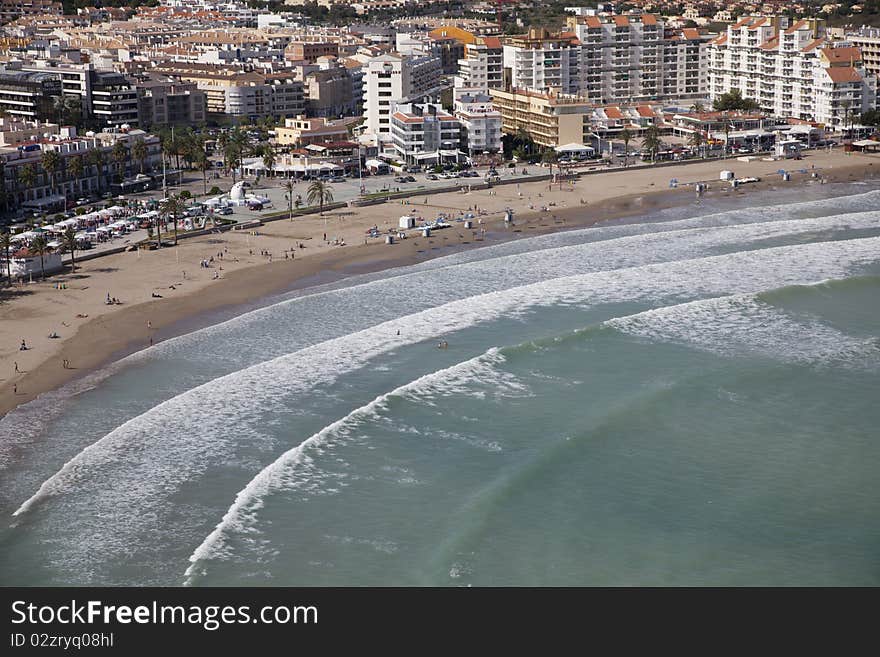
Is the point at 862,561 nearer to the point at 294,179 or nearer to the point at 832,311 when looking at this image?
the point at 832,311

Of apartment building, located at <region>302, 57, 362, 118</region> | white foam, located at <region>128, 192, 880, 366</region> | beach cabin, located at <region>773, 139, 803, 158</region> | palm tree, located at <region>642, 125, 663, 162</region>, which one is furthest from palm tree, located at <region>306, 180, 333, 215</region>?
apartment building, located at <region>302, 57, 362, 118</region>

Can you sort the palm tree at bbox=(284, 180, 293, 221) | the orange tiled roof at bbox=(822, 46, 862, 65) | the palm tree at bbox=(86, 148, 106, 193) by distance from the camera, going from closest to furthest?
the palm tree at bbox=(284, 180, 293, 221)
the palm tree at bbox=(86, 148, 106, 193)
the orange tiled roof at bbox=(822, 46, 862, 65)

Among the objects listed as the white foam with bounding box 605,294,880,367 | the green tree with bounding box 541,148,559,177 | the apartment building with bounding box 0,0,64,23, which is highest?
the apartment building with bounding box 0,0,64,23

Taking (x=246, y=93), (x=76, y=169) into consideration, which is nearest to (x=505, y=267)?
(x=76, y=169)

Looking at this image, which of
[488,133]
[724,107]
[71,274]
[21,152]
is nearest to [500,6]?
[724,107]

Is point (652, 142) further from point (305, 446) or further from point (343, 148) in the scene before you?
point (305, 446)

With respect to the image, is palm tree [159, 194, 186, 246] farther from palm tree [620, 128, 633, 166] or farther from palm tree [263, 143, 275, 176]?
palm tree [620, 128, 633, 166]
